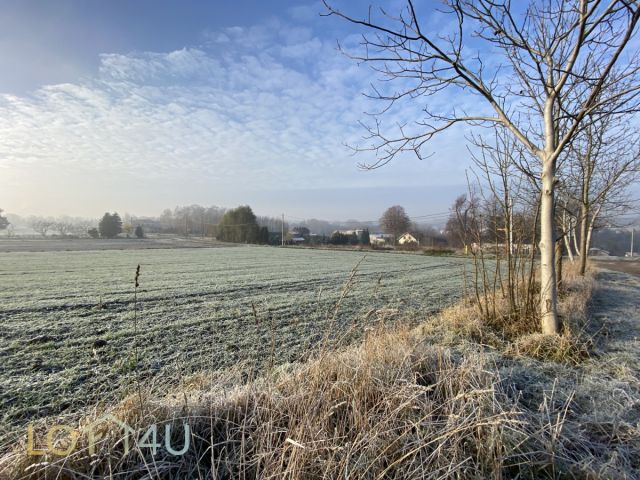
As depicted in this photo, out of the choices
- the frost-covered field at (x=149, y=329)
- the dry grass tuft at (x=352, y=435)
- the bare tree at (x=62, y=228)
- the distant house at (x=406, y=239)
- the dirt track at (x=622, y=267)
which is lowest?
the dirt track at (x=622, y=267)

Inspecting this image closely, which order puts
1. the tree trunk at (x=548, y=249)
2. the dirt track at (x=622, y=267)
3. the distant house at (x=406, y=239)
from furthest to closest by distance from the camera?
the distant house at (x=406, y=239) < the dirt track at (x=622, y=267) < the tree trunk at (x=548, y=249)

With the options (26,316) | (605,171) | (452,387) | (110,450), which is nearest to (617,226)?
(605,171)

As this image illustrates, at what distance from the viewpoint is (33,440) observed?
6.02ft

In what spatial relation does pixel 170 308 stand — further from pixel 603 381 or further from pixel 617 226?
pixel 617 226

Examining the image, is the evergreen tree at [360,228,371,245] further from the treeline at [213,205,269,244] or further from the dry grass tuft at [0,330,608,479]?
the dry grass tuft at [0,330,608,479]

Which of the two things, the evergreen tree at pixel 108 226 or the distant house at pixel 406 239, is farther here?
the evergreen tree at pixel 108 226

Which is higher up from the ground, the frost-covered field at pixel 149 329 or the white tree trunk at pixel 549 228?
the white tree trunk at pixel 549 228

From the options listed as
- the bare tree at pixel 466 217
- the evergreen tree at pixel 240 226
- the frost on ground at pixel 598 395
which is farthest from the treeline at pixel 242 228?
the frost on ground at pixel 598 395

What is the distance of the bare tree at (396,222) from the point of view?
70.4 meters

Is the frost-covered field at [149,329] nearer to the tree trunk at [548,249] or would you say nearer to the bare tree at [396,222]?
the tree trunk at [548,249]

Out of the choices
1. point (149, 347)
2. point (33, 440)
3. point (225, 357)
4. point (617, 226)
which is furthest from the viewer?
point (617, 226)

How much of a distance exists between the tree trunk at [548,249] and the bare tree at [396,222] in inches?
2625

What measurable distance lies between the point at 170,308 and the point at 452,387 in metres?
7.34

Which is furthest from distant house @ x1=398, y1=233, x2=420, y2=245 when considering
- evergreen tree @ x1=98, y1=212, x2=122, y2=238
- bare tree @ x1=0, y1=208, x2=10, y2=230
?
bare tree @ x1=0, y1=208, x2=10, y2=230
